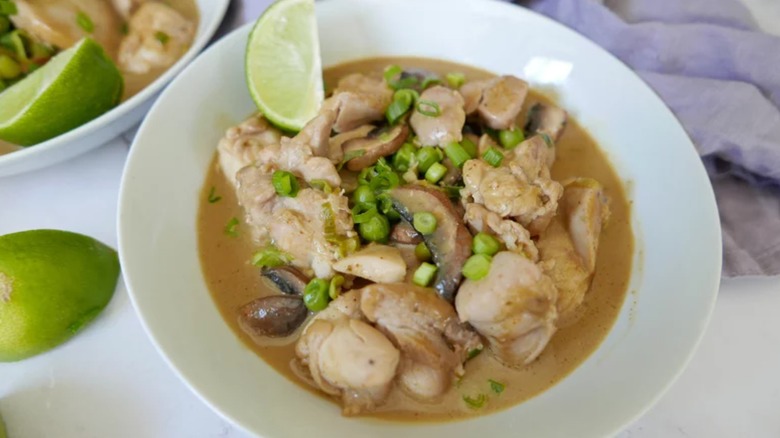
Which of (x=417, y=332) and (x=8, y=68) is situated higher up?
(x=8, y=68)

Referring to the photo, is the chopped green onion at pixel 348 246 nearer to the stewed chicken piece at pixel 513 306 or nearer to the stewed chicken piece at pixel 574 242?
the stewed chicken piece at pixel 513 306

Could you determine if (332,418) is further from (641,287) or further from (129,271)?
(641,287)

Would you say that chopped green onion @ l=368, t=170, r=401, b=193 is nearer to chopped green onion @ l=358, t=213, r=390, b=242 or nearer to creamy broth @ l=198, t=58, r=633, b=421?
chopped green onion @ l=358, t=213, r=390, b=242

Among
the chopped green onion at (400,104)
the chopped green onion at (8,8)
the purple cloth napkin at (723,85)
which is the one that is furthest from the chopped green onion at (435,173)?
the chopped green onion at (8,8)

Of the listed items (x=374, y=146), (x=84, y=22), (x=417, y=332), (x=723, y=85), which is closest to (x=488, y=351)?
(x=417, y=332)

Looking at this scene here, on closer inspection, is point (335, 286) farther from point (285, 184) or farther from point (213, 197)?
point (213, 197)

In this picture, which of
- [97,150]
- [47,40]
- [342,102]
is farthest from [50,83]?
[342,102]
